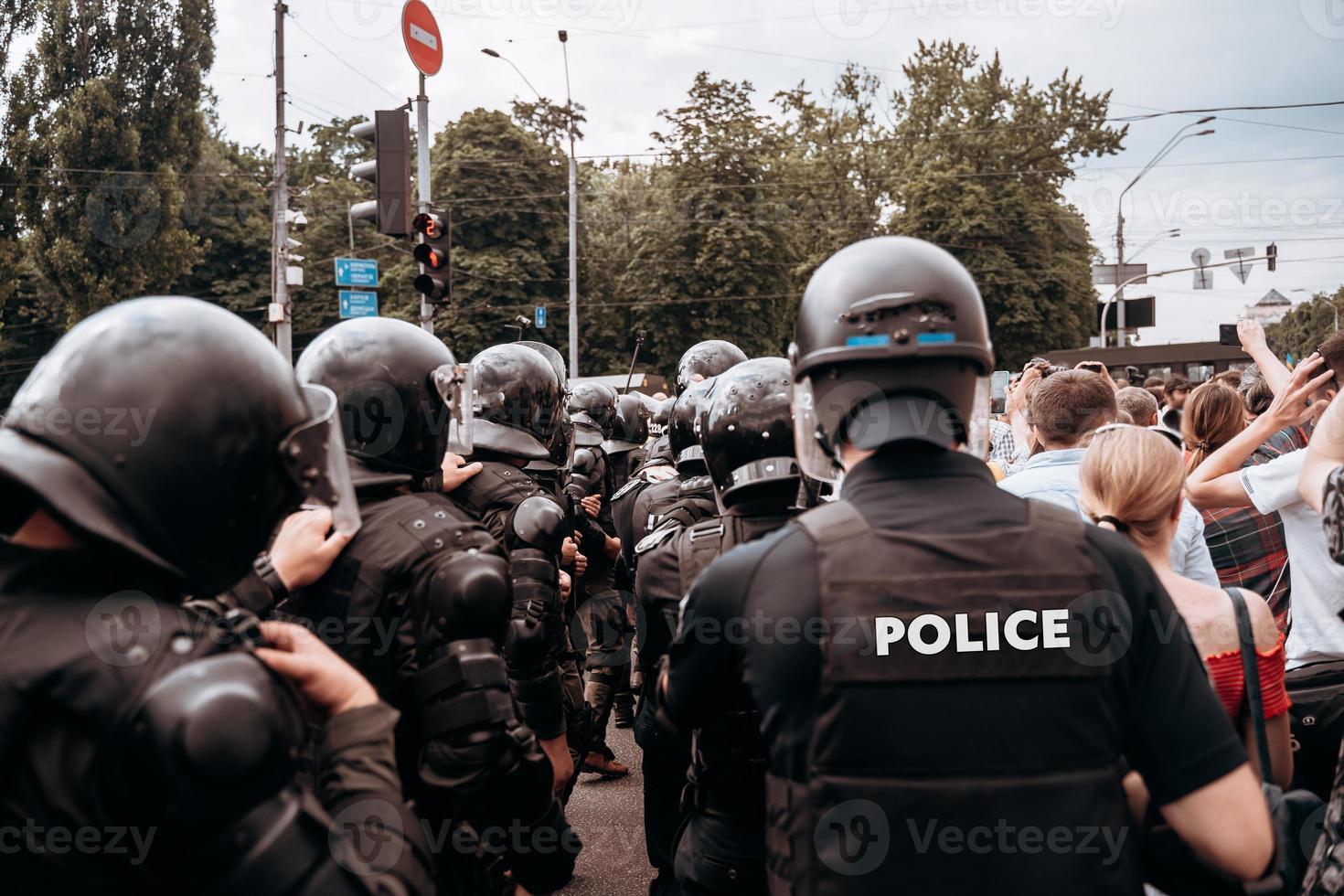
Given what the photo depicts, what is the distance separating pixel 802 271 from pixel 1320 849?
126ft

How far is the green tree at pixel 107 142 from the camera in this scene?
2558cm

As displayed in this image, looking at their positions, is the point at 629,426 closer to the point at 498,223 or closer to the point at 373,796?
the point at 373,796

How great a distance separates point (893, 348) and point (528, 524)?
83.3 inches

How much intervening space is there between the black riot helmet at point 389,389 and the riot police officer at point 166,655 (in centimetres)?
116

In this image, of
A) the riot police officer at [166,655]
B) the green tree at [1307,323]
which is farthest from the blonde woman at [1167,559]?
the green tree at [1307,323]

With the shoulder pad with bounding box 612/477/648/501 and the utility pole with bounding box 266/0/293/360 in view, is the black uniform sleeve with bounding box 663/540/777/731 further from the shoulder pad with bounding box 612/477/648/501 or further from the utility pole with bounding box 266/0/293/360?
the utility pole with bounding box 266/0/293/360

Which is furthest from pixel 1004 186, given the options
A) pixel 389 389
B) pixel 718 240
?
pixel 389 389

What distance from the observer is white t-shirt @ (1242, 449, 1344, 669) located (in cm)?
352

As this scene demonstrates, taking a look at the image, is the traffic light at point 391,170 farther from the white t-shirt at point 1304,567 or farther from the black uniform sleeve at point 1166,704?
the black uniform sleeve at point 1166,704

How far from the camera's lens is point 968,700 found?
1.68m

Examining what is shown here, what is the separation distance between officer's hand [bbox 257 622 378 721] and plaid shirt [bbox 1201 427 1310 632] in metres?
3.74

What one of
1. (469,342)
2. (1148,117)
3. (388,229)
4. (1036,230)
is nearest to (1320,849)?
(388,229)

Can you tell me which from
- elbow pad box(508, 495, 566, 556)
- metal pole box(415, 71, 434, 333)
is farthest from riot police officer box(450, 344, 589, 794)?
metal pole box(415, 71, 434, 333)

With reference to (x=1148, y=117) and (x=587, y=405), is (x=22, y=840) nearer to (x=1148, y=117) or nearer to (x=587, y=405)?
(x=587, y=405)
